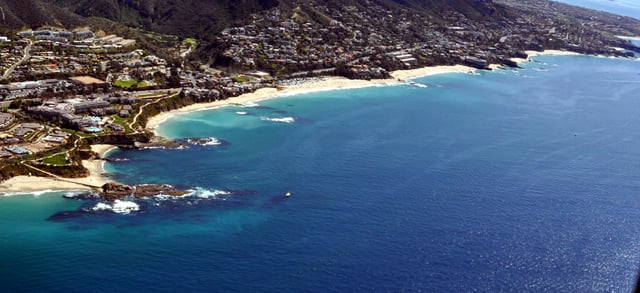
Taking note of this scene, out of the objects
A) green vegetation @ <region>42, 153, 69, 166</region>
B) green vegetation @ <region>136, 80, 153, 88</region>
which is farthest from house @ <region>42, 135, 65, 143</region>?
green vegetation @ <region>136, 80, 153, 88</region>

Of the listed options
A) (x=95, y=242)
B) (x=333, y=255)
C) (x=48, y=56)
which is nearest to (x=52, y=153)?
(x=95, y=242)

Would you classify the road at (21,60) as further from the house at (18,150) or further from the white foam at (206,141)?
the white foam at (206,141)

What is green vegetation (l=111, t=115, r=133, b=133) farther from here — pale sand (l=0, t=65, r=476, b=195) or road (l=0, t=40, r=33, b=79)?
road (l=0, t=40, r=33, b=79)

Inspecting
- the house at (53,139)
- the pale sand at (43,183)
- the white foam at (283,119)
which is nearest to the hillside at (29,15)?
the house at (53,139)

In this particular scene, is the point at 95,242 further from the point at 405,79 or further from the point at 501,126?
the point at 405,79

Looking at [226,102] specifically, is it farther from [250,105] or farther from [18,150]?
[18,150]

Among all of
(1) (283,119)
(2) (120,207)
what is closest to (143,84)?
(1) (283,119)
